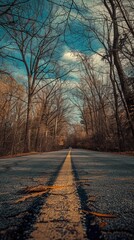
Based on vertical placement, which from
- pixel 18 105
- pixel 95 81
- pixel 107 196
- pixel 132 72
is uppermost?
pixel 95 81

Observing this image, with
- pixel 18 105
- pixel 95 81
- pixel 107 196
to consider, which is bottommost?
pixel 107 196

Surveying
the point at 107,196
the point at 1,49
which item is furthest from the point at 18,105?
the point at 107,196

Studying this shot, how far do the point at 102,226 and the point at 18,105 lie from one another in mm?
30433

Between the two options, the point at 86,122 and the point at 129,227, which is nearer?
the point at 129,227

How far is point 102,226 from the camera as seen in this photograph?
0.72 meters

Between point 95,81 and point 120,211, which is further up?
point 95,81

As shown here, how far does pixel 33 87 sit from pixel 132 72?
27.0ft

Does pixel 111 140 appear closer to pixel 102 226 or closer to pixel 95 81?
pixel 95 81

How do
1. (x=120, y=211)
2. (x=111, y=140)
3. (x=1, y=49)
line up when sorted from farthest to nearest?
(x=111, y=140)
(x=1, y=49)
(x=120, y=211)

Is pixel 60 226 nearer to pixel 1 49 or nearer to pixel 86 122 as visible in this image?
pixel 1 49

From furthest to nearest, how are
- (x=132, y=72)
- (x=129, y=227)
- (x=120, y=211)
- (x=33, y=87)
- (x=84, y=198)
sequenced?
(x=33, y=87) → (x=132, y=72) → (x=84, y=198) → (x=120, y=211) → (x=129, y=227)

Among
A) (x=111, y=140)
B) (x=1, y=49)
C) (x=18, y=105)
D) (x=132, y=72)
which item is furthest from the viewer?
(x=18, y=105)

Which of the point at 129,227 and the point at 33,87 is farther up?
the point at 33,87

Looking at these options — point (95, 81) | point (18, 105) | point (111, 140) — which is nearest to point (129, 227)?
point (111, 140)
